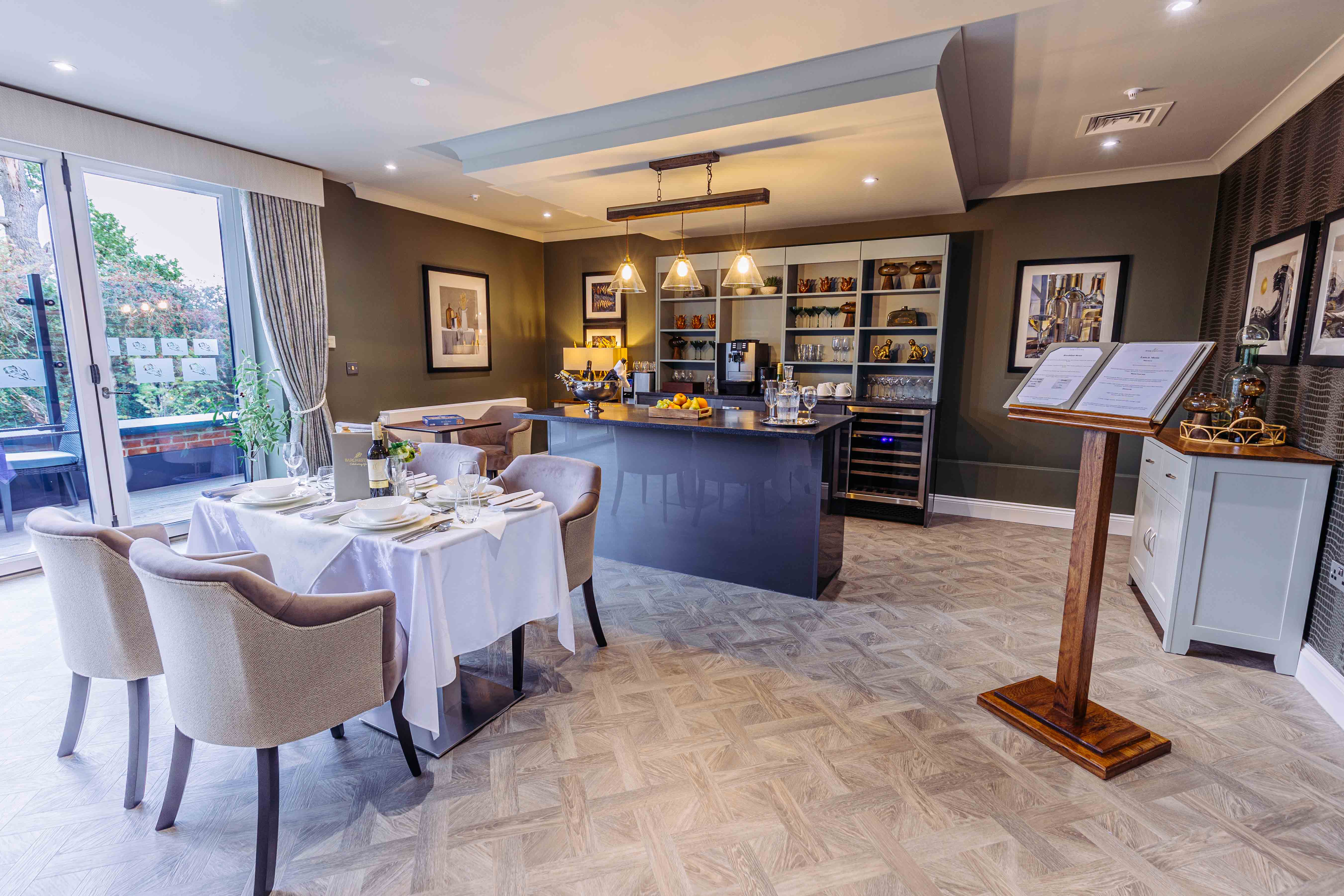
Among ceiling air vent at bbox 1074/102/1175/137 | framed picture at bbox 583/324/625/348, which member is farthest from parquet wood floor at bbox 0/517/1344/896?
framed picture at bbox 583/324/625/348

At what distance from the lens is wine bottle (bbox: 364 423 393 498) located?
7.60ft

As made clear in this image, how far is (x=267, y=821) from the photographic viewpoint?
1.57 meters

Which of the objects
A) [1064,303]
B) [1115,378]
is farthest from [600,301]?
[1115,378]

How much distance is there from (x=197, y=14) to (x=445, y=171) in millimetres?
2146

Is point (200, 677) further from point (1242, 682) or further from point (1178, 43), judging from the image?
point (1178, 43)

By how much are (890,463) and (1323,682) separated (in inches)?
114

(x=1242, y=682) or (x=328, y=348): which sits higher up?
(x=328, y=348)

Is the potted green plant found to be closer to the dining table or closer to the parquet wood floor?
the parquet wood floor

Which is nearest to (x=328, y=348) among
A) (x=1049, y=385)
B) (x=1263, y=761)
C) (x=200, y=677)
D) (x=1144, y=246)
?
(x=200, y=677)

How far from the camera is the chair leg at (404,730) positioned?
1.94 metres

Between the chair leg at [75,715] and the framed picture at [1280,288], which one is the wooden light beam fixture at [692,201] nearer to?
the framed picture at [1280,288]

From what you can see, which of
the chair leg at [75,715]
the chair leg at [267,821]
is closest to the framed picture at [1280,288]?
the chair leg at [267,821]

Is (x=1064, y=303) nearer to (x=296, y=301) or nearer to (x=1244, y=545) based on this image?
(x=1244, y=545)

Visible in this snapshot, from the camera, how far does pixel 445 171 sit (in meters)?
4.62
